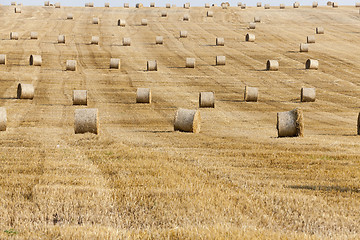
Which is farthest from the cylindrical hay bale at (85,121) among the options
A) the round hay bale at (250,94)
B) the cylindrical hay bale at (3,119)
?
the round hay bale at (250,94)

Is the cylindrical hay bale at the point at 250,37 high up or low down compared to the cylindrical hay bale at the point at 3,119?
down

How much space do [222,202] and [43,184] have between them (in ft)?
11.2

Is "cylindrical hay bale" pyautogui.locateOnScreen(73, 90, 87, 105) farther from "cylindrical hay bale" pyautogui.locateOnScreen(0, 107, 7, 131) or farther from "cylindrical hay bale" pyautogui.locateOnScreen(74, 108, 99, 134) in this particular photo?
"cylindrical hay bale" pyautogui.locateOnScreen(74, 108, 99, 134)

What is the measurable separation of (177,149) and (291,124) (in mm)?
5280

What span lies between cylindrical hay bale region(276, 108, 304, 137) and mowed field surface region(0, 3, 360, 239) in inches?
29.6

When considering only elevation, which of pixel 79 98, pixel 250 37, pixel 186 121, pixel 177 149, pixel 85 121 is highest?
pixel 177 149

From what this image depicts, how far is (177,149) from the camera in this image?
17500 mm

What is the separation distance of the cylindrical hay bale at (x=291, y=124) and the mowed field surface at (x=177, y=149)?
2.47ft

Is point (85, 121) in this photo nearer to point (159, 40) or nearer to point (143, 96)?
point (143, 96)

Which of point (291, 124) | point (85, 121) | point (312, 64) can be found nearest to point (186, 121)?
point (85, 121)

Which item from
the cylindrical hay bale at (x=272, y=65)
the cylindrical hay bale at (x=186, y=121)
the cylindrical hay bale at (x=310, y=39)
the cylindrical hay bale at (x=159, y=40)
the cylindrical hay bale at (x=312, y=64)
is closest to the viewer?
the cylindrical hay bale at (x=186, y=121)

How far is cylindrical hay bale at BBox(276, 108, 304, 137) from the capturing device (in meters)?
21.0

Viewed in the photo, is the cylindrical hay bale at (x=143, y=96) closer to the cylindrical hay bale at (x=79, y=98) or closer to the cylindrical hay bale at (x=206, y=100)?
the cylindrical hay bale at (x=79, y=98)

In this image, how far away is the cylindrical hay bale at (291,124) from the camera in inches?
825
